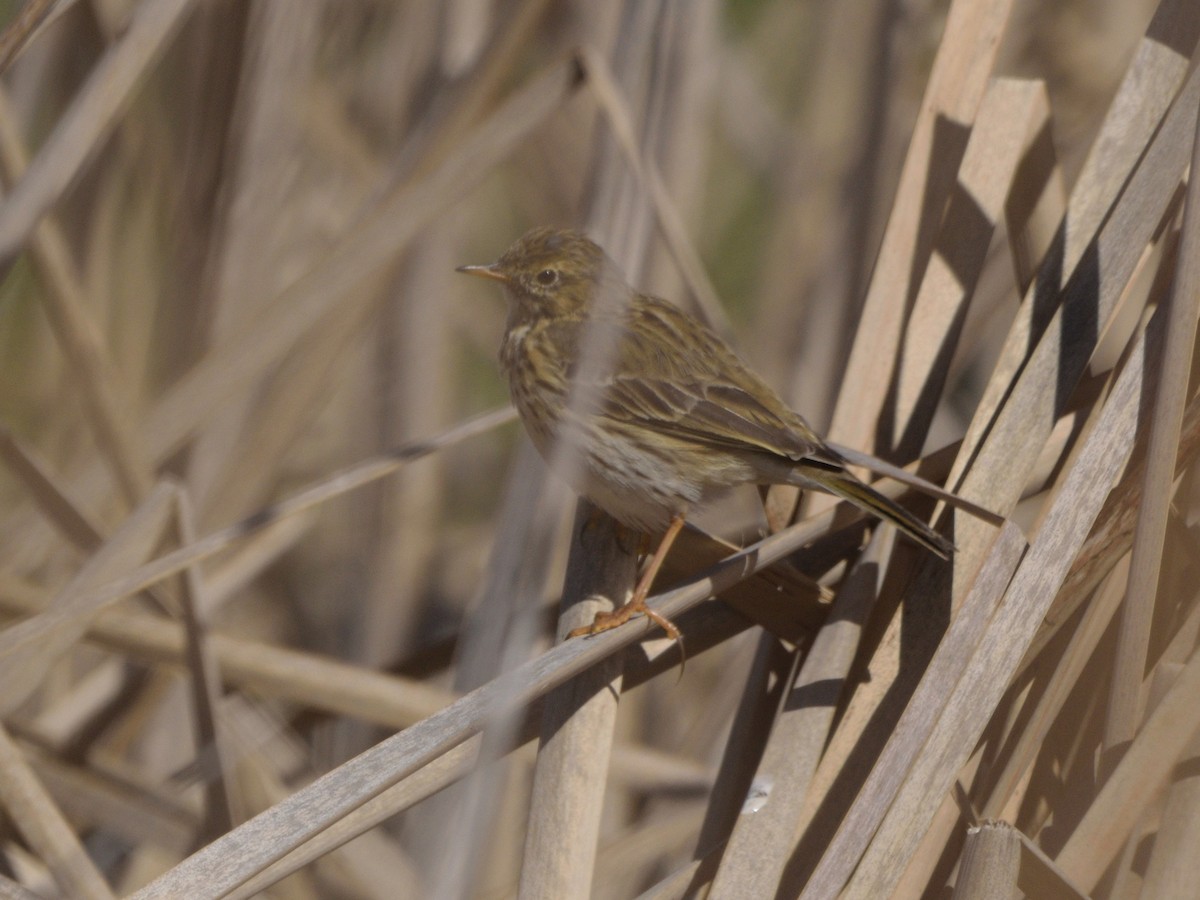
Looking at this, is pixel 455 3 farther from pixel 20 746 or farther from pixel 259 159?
pixel 20 746

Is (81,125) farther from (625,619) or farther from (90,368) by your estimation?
(625,619)

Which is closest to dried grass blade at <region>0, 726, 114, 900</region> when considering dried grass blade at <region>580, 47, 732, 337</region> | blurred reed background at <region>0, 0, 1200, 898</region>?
blurred reed background at <region>0, 0, 1200, 898</region>

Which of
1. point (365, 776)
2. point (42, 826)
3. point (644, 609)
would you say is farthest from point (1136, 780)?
point (42, 826)

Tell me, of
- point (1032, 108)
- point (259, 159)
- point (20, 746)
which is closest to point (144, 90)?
point (259, 159)

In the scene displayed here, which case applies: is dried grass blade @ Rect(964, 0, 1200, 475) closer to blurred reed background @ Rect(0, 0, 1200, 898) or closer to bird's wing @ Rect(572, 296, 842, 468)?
blurred reed background @ Rect(0, 0, 1200, 898)

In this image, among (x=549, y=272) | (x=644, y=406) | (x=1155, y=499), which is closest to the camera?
(x=1155, y=499)

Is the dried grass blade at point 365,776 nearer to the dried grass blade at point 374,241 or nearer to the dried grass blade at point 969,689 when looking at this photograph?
the dried grass blade at point 969,689

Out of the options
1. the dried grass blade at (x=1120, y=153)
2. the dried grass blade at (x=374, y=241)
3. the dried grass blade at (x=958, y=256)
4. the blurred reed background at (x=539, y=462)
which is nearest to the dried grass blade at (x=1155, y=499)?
the blurred reed background at (x=539, y=462)
